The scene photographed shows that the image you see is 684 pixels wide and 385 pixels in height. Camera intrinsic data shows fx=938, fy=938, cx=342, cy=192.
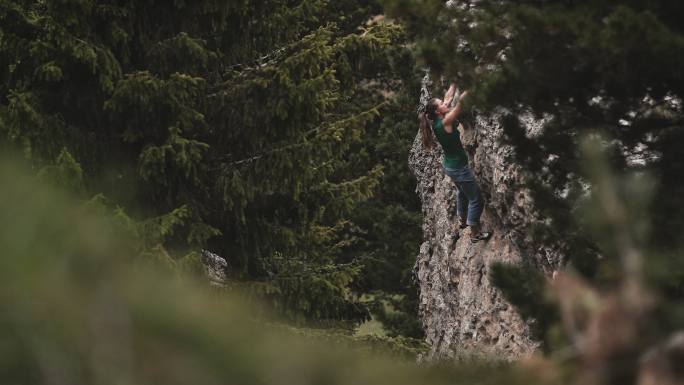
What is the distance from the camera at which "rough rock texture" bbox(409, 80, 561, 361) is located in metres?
12.5

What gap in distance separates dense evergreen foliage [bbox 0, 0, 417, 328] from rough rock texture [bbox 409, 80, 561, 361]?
194 centimetres

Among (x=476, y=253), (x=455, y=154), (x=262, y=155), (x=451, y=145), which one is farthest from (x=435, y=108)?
(x=476, y=253)

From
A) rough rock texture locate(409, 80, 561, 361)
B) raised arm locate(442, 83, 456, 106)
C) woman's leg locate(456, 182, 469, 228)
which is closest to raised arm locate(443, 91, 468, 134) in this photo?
raised arm locate(442, 83, 456, 106)

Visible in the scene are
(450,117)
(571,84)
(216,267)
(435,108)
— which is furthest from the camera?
(216,267)

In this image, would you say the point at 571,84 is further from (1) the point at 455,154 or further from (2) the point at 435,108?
(1) the point at 455,154

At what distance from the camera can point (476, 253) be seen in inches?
582

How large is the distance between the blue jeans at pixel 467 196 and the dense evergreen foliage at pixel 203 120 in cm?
145

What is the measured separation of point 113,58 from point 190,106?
1.09m

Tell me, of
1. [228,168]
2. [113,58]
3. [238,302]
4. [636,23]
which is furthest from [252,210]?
[238,302]

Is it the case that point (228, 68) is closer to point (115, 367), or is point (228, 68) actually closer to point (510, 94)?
point (510, 94)

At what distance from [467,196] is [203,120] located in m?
4.35

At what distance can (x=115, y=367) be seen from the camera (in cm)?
156

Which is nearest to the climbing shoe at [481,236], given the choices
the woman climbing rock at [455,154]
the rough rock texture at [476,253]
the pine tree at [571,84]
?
the woman climbing rock at [455,154]

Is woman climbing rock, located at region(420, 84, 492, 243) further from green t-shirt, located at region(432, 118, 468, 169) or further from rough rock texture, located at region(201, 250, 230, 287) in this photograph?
rough rock texture, located at region(201, 250, 230, 287)
